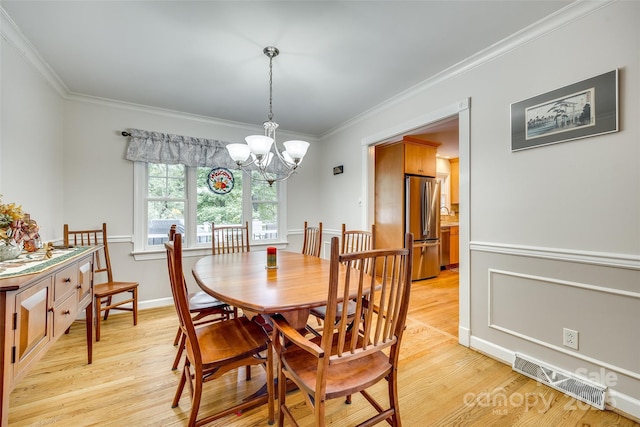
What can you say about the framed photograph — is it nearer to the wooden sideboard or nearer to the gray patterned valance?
the wooden sideboard

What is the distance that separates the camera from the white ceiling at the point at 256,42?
1723 mm

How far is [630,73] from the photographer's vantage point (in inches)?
60.2

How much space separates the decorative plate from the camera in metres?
3.69

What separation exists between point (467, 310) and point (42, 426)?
2.96 meters

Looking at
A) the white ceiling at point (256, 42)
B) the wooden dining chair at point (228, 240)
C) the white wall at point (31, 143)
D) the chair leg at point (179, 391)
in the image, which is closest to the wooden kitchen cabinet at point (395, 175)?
the white ceiling at point (256, 42)

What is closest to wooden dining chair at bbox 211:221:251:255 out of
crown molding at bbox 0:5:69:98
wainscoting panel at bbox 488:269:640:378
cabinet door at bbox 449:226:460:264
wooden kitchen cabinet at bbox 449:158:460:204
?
crown molding at bbox 0:5:69:98

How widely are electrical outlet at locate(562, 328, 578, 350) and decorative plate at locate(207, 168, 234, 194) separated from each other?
3722mm

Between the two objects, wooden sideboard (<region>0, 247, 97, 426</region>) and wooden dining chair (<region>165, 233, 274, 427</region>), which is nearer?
wooden sideboard (<region>0, 247, 97, 426</region>)

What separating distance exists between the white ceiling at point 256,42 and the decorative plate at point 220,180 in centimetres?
101

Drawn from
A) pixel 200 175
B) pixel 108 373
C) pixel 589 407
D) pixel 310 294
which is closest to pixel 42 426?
pixel 108 373

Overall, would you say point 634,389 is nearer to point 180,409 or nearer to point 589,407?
point 589,407

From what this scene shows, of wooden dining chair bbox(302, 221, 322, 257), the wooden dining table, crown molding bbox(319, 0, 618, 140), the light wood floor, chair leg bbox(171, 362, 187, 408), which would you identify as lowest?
the light wood floor

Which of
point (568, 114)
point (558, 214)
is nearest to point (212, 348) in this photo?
point (558, 214)

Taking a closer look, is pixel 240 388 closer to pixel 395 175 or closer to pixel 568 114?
pixel 568 114
